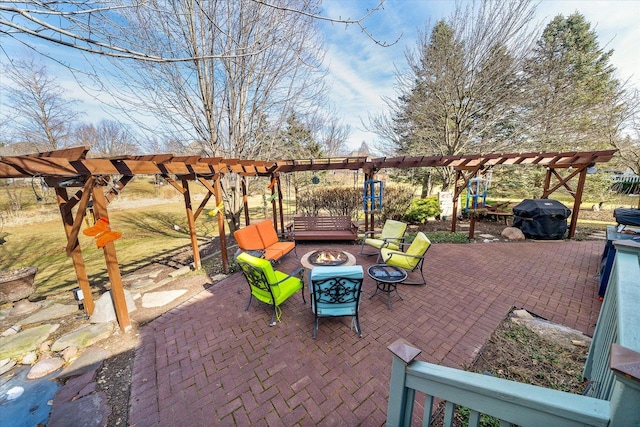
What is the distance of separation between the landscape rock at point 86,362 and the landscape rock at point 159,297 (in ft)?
3.35

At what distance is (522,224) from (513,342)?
614cm

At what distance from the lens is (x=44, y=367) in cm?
268

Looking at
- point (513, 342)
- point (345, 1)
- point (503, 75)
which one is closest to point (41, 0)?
point (345, 1)

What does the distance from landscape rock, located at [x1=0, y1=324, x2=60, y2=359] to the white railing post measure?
4.51 meters

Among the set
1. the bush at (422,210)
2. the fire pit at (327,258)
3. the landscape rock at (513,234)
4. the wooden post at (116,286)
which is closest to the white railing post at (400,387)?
the fire pit at (327,258)

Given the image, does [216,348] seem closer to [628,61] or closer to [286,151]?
[286,151]

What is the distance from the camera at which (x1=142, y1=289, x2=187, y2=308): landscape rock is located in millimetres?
3974

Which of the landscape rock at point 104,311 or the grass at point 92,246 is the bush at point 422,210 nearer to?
the grass at point 92,246

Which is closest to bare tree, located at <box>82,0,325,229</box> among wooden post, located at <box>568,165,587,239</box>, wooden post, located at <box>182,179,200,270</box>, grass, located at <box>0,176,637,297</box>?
wooden post, located at <box>182,179,200,270</box>

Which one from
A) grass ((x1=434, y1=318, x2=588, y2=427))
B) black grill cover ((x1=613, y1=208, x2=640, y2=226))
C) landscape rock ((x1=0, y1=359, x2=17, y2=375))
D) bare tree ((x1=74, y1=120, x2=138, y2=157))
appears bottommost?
landscape rock ((x1=0, y1=359, x2=17, y2=375))

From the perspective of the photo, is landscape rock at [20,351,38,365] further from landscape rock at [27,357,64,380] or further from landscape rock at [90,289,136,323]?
landscape rock at [90,289,136,323]

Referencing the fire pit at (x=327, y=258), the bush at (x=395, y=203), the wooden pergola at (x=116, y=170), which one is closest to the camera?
the wooden pergola at (x=116, y=170)

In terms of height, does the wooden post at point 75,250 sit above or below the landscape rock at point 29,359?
above

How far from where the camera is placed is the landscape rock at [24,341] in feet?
9.53
